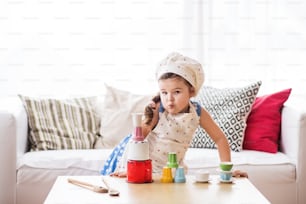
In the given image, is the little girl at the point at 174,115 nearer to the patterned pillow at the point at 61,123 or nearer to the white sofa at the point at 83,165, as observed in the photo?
the white sofa at the point at 83,165

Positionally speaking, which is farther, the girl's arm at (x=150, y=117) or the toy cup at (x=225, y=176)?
the girl's arm at (x=150, y=117)

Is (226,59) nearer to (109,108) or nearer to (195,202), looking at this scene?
(109,108)

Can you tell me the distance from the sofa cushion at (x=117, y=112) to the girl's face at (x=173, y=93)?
3.92ft

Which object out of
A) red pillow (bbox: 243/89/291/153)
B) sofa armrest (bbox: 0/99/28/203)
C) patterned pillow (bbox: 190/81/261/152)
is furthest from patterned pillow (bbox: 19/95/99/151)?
red pillow (bbox: 243/89/291/153)

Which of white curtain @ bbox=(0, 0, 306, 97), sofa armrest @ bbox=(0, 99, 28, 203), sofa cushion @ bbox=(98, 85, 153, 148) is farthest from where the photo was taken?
white curtain @ bbox=(0, 0, 306, 97)

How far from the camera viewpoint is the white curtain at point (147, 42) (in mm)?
4109

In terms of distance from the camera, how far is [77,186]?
227 centimetres

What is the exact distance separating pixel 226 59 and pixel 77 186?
2.12 meters

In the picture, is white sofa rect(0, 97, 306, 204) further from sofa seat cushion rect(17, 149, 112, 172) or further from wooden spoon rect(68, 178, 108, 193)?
wooden spoon rect(68, 178, 108, 193)

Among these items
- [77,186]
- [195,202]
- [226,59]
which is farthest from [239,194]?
[226,59]

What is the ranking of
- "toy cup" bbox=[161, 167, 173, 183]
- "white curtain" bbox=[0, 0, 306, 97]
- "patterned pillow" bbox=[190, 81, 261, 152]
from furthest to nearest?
"white curtain" bbox=[0, 0, 306, 97]
"patterned pillow" bbox=[190, 81, 261, 152]
"toy cup" bbox=[161, 167, 173, 183]

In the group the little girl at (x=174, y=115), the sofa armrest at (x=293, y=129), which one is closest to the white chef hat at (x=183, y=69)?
the little girl at (x=174, y=115)

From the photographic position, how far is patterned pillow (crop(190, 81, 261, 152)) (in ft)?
12.0

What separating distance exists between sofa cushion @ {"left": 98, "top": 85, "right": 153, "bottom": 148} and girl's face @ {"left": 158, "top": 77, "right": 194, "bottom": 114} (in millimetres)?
1195
